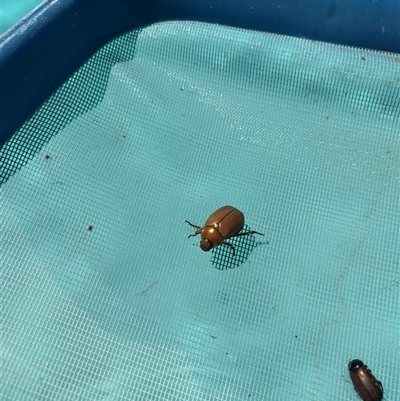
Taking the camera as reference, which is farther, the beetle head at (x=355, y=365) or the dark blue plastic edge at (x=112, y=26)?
the dark blue plastic edge at (x=112, y=26)

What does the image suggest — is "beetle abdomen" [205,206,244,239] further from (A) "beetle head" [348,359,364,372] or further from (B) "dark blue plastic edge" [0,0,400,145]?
(B) "dark blue plastic edge" [0,0,400,145]

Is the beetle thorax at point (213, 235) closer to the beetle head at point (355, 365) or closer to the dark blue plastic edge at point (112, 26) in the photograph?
the beetle head at point (355, 365)

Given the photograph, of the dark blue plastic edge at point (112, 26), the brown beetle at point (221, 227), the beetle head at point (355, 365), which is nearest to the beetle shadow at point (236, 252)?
the brown beetle at point (221, 227)

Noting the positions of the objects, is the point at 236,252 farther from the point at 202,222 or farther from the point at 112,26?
the point at 112,26

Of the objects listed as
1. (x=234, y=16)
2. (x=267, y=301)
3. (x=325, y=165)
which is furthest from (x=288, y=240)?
(x=234, y=16)

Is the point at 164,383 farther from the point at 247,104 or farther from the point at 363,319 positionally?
the point at 247,104

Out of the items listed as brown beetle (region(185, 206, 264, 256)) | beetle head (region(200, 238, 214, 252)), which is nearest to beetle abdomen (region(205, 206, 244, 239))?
brown beetle (region(185, 206, 264, 256))
